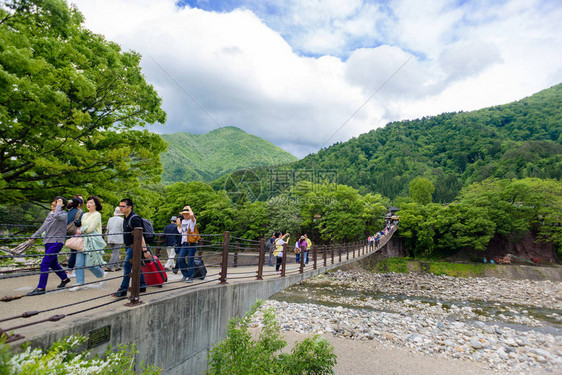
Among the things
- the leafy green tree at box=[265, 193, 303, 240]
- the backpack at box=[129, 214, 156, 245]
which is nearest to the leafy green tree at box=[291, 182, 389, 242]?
the leafy green tree at box=[265, 193, 303, 240]

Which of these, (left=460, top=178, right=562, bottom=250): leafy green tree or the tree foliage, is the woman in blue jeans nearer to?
the tree foliage

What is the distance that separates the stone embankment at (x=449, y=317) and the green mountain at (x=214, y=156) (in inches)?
2455

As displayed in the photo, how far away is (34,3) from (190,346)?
9.66 metres

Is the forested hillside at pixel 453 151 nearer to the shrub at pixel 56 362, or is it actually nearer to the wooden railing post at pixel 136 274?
the wooden railing post at pixel 136 274

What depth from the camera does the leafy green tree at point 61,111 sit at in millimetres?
6352

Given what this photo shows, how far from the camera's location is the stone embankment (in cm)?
1117

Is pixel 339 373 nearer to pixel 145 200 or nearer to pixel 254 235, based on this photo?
pixel 145 200

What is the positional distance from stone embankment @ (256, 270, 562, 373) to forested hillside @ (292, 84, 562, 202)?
144ft

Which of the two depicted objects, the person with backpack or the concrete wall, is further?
the person with backpack

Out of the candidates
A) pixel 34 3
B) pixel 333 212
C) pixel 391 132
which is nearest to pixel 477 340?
pixel 34 3

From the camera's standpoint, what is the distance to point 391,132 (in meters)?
128

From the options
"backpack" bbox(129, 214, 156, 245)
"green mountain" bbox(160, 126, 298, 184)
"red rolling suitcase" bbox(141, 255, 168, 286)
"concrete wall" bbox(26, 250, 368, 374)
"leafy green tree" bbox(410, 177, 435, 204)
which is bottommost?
"concrete wall" bbox(26, 250, 368, 374)

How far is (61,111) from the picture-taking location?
741 cm

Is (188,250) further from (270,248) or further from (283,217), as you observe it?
(283,217)
